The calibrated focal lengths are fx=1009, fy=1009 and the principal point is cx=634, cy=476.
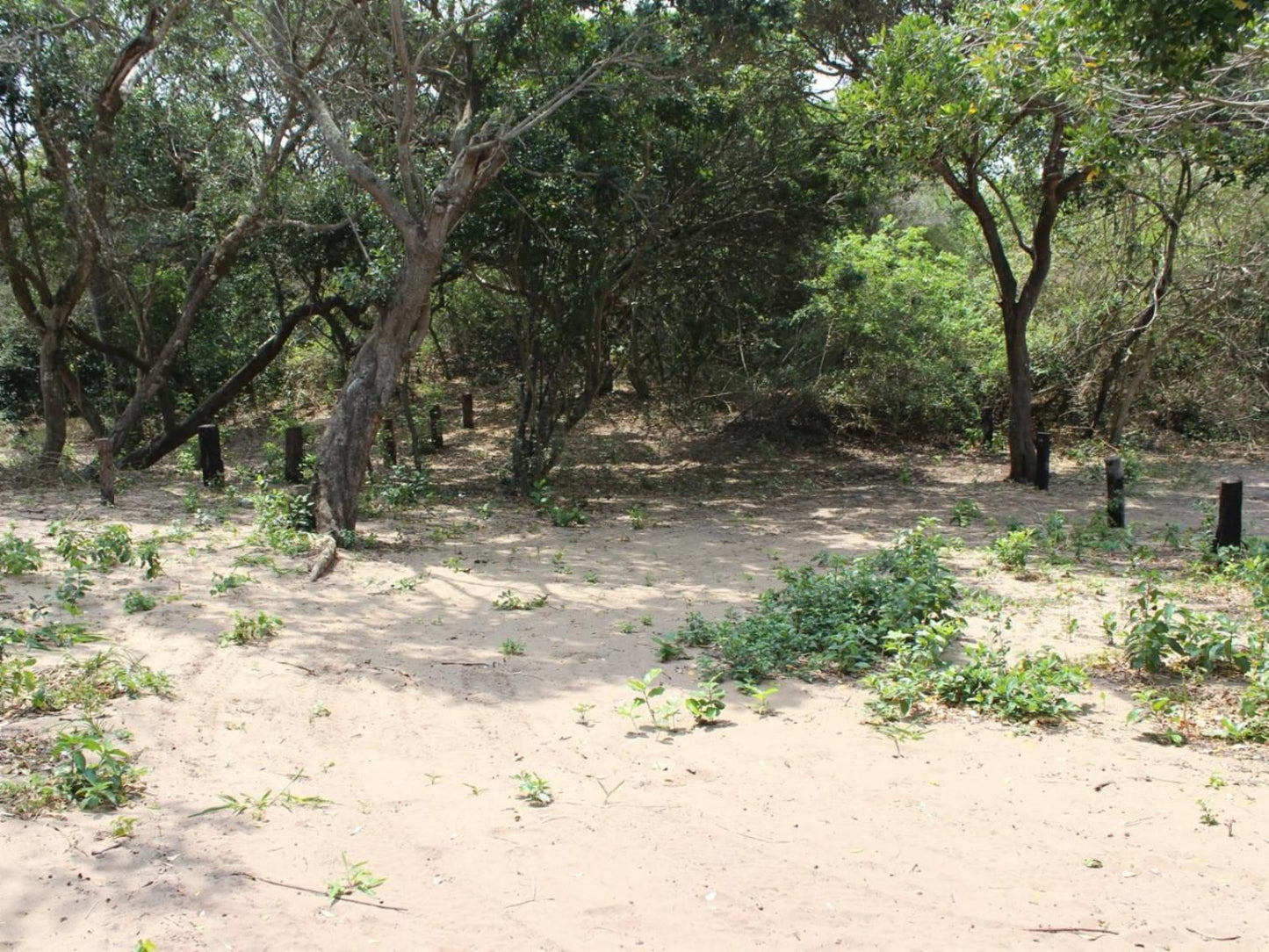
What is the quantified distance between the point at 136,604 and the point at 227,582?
794mm

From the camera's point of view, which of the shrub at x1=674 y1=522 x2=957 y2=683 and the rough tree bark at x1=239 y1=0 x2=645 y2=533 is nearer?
the shrub at x1=674 y1=522 x2=957 y2=683

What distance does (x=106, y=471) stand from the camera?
10852mm

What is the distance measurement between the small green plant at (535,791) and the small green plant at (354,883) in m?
0.88

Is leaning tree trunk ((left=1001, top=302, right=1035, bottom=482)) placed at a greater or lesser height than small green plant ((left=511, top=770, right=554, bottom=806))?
greater

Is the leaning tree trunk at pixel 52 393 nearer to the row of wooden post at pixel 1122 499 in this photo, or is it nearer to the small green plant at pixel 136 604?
the small green plant at pixel 136 604

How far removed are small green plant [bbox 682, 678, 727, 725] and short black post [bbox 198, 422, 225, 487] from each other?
366 inches

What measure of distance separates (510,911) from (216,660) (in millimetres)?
3287

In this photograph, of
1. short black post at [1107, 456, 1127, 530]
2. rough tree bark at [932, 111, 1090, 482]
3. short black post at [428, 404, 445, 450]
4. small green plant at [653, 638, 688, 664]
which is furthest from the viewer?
short black post at [428, 404, 445, 450]

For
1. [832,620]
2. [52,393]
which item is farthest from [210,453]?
[832,620]

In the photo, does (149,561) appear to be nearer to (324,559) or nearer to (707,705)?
(324,559)

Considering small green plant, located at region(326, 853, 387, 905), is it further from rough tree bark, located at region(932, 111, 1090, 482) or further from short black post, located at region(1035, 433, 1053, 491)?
short black post, located at region(1035, 433, 1053, 491)

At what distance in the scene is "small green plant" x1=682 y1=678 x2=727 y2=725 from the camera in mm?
5414

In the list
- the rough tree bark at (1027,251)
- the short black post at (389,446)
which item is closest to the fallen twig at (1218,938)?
the rough tree bark at (1027,251)

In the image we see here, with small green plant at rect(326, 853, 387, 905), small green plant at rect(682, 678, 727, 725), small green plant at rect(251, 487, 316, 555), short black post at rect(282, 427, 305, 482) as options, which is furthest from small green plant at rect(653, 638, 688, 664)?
short black post at rect(282, 427, 305, 482)
